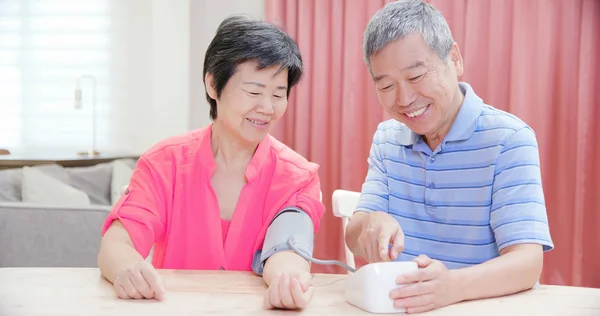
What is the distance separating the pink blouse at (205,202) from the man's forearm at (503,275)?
424mm

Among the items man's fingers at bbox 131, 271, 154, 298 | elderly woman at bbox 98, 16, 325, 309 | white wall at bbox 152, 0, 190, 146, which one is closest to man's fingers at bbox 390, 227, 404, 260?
elderly woman at bbox 98, 16, 325, 309

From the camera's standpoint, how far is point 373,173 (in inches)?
63.2

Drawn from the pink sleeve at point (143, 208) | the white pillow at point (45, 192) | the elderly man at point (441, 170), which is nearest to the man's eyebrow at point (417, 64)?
the elderly man at point (441, 170)

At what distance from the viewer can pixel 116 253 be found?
1229mm

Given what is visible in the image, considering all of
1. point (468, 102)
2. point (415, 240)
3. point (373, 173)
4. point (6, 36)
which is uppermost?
point (6, 36)

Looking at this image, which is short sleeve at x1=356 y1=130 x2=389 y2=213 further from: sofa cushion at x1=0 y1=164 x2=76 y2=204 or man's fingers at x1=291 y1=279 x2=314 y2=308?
sofa cushion at x1=0 y1=164 x2=76 y2=204

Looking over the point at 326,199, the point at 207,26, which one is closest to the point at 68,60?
the point at 207,26

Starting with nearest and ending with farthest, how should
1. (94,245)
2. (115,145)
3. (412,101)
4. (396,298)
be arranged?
1. (396,298)
2. (412,101)
3. (94,245)
4. (115,145)

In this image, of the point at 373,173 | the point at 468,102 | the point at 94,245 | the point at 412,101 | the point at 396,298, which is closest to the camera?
the point at 396,298

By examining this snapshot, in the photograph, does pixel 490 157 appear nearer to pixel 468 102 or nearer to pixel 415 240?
pixel 468 102

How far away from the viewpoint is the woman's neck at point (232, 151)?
1487mm

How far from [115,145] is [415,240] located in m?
3.85

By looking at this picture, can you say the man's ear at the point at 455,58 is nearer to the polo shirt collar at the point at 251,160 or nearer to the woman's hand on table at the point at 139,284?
the polo shirt collar at the point at 251,160

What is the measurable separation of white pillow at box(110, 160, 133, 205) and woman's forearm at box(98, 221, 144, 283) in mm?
2783
